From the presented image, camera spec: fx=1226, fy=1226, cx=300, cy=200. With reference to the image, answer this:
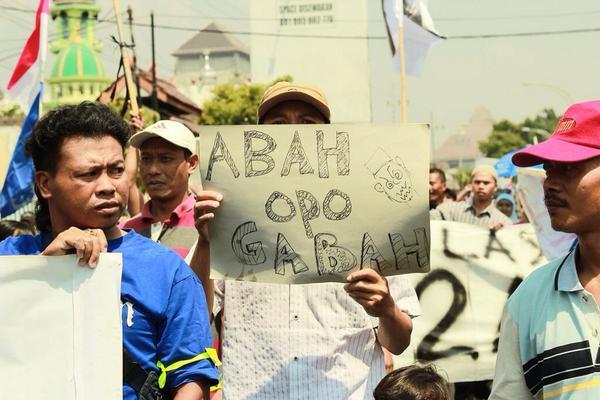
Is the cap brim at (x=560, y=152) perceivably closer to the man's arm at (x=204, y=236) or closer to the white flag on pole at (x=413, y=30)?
the man's arm at (x=204, y=236)

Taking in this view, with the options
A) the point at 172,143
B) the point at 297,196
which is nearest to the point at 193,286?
the point at 297,196

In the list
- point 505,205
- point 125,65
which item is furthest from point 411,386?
point 505,205

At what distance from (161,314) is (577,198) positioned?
3.79ft

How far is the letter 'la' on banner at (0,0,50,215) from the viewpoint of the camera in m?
10.8

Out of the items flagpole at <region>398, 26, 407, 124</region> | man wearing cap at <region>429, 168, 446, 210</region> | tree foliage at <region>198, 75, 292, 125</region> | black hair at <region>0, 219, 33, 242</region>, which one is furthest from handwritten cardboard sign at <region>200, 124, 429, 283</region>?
tree foliage at <region>198, 75, 292, 125</region>

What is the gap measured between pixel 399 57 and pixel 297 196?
33.2 ft

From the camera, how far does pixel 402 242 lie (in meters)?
3.78

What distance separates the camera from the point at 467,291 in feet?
30.4

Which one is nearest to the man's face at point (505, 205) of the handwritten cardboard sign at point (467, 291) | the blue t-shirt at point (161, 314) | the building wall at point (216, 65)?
the handwritten cardboard sign at point (467, 291)

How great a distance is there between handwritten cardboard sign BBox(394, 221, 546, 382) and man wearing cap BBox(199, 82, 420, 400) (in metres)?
5.02

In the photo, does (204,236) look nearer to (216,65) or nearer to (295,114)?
(295,114)

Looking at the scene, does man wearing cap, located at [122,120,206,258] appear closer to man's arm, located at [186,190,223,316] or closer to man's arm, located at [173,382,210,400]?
man's arm, located at [186,190,223,316]

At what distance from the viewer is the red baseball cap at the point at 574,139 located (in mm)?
3258

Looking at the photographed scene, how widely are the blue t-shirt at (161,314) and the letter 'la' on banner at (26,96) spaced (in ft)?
25.0
